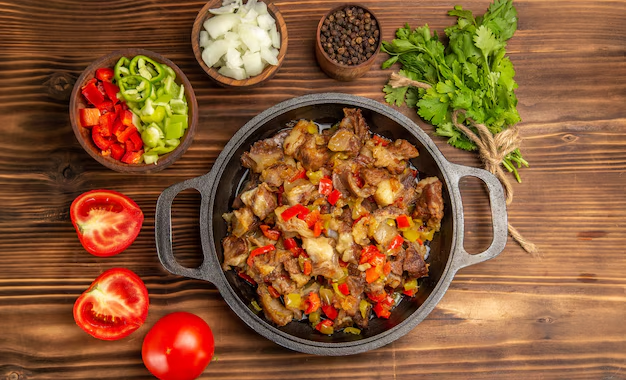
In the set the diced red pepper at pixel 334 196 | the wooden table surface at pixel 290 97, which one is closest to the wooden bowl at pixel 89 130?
the wooden table surface at pixel 290 97

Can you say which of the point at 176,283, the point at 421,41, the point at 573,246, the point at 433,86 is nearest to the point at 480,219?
the point at 573,246

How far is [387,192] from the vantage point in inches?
144

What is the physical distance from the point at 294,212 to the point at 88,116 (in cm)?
154

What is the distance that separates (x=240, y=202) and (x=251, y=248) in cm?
37

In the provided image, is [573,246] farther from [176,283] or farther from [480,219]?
[176,283]

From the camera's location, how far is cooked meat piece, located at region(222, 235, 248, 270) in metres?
3.69

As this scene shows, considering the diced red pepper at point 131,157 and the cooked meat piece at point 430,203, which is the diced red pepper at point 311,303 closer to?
the cooked meat piece at point 430,203

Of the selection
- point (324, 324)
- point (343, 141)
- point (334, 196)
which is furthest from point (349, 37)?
point (324, 324)

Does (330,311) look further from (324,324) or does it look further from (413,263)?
(413,263)

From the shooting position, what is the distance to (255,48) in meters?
3.73

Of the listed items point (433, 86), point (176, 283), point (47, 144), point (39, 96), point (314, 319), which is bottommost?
point (314, 319)

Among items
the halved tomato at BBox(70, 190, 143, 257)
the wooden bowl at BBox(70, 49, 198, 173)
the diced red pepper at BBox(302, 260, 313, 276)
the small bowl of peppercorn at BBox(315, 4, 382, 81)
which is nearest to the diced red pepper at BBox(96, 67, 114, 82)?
the wooden bowl at BBox(70, 49, 198, 173)

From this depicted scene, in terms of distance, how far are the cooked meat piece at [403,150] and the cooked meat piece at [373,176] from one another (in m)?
0.20

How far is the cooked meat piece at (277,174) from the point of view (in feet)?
12.3
